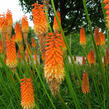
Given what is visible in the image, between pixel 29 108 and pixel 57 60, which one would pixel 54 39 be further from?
pixel 29 108

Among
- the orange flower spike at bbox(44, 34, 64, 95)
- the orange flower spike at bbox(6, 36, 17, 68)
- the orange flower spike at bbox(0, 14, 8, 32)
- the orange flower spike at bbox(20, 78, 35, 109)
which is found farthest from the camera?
the orange flower spike at bbox(0, 14, 8, 32)

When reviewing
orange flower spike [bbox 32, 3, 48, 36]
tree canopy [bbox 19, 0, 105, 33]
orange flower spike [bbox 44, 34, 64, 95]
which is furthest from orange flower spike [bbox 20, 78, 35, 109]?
tree canopy [bbox 19, 0, 105, 33]

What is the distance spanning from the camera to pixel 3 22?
9.30ft

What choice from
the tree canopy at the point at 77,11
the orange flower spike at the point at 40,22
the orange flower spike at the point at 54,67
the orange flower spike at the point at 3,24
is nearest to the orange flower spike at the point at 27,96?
the orange flower spike at the point at 54,67

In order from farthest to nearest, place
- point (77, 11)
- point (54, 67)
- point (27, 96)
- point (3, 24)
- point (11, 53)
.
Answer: point (77, 11)
point (3, 24)
point (11, 53)
point (27, 96)
point (54, 67)

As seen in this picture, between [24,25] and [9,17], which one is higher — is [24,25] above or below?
below

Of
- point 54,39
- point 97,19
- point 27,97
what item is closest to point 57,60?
point 54,39

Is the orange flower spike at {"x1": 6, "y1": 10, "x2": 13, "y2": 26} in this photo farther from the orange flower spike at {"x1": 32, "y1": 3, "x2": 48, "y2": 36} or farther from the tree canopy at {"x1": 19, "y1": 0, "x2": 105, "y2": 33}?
the tree canopy at {"x1": 19, "y1": 0, "x2": 105, "y2": 33}

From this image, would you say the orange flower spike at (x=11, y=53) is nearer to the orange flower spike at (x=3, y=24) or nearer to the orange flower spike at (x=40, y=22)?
the orange flower spike at (x=3, y=24)

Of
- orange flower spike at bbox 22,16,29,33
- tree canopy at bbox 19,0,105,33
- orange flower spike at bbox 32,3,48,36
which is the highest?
tree canopy at bbox 19,0,105,33

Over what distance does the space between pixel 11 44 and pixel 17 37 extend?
0.83 metres

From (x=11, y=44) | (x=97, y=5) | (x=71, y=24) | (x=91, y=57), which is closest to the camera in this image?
(x=11, y=44)

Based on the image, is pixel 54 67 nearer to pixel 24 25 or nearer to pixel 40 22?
pixel 40 22

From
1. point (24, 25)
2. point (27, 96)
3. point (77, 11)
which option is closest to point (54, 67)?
point (27, 96)
